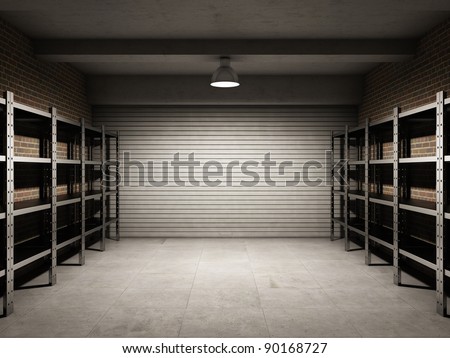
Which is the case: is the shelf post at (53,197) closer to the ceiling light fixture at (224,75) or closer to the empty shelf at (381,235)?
the ceiling light fixture at (224,75)

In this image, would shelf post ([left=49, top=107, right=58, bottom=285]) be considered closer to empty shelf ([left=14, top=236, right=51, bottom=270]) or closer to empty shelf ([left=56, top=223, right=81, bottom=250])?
empty shelf ([left=14, top=236, right=51, bottom=270])

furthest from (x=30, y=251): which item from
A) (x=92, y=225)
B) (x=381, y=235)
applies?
(x=381, y=235)

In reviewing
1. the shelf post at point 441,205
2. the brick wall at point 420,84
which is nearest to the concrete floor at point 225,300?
the shelf post at point 441,205

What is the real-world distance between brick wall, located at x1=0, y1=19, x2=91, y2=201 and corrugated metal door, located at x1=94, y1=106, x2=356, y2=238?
160 centimetres

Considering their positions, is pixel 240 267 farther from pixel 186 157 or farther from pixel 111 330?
pixel 186 157

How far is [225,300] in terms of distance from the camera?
4.13 m

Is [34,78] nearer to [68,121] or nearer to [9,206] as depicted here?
[68,121]

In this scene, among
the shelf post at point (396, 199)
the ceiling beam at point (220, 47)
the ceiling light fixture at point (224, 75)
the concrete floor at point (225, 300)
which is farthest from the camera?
the ceiling light fixture at point (224, 75)

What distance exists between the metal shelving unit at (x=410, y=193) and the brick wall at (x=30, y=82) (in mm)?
4836

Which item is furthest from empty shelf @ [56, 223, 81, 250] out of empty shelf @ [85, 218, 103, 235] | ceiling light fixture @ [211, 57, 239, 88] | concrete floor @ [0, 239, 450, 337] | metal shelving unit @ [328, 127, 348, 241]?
metal shelving unit @ [328, 127, 348, 241]

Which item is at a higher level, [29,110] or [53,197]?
[29,110]

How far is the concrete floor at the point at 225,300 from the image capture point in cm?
340

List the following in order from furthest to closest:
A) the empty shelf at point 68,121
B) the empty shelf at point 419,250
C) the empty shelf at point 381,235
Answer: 1. the empty shelf at point 381,235
2. the empty shelf at point 68,121
3. the empty shelf at point 419,250

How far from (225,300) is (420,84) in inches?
158
